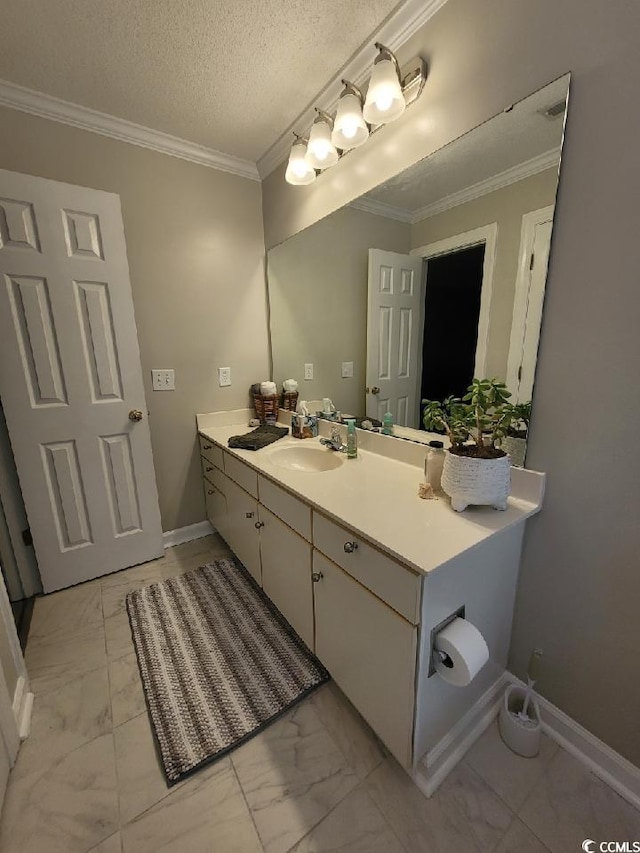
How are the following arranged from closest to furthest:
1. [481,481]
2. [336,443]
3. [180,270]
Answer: [481,481] < [336,443] < [180,270]

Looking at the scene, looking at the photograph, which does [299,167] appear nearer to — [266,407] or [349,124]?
[349,124]

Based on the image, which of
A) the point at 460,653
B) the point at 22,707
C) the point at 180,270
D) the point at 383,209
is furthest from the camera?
the point at 180,270

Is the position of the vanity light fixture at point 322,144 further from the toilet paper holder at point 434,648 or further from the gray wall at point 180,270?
the toilet paper holder at point 434,648

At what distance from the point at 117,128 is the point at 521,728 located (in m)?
2.92

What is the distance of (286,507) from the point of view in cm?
120

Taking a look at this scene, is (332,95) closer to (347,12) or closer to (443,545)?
(347,12)

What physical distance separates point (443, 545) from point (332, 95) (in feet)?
5.99

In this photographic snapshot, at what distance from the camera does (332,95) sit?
4.58ft

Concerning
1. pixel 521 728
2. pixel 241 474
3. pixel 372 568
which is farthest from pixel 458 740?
pixel 241 474

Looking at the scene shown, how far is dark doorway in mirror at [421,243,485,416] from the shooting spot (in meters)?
1.13

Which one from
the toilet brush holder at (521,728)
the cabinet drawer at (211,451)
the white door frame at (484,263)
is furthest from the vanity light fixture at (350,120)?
the toilet brush holder at (521,728)

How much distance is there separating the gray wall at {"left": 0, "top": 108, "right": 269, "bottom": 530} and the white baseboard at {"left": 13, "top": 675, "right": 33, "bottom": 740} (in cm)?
97

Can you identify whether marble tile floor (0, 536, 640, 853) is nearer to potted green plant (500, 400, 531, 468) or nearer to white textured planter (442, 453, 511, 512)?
white textured planter (442, 453, 511, 512)

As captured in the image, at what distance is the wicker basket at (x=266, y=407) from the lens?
2.12 metres
